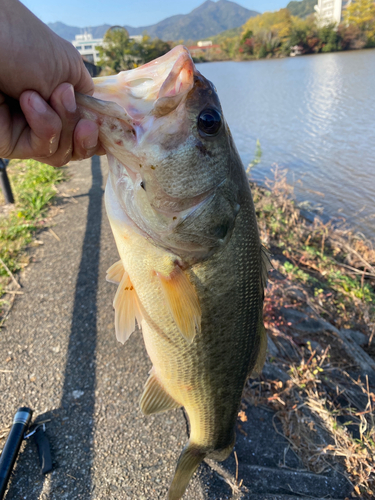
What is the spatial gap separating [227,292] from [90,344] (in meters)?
1.80

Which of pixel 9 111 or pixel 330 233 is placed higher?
pixel 9 111

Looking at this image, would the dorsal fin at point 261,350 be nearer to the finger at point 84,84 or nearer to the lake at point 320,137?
the finger at point 84,84

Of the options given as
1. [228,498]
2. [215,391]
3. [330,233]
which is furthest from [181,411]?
[330,233]

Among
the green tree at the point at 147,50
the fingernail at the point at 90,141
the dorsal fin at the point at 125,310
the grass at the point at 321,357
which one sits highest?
the green tree at the point at 147,50

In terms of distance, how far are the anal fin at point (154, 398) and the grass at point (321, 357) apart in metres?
0.84

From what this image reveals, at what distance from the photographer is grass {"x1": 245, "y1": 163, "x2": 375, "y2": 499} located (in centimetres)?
214

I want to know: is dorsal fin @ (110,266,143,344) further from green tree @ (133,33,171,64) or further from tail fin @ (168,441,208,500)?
green tree @ (133,33,171,64)

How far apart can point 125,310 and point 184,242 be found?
0.52 m

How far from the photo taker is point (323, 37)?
1775 inches

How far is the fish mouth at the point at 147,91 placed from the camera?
3.97 feet

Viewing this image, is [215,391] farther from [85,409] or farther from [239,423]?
[85,409]

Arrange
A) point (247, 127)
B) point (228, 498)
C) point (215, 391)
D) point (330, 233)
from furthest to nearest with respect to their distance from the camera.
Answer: point (247, 127) < point (330, 233) < point (228, 498) < point (215, 391)

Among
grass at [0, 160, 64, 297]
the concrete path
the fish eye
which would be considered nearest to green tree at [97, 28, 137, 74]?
grass at [0, 160, 64, 297]

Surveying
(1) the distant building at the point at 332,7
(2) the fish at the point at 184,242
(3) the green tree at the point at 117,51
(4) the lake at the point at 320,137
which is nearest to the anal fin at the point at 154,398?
(2) the fish at the point at 184,242
